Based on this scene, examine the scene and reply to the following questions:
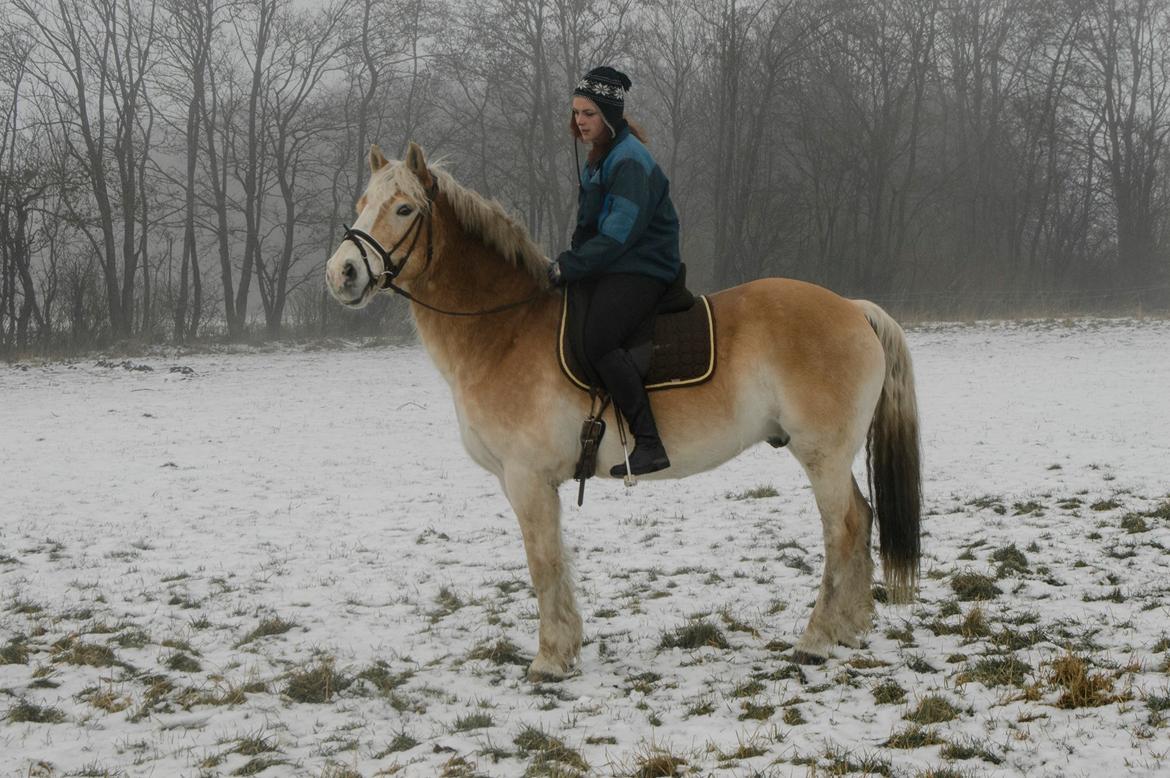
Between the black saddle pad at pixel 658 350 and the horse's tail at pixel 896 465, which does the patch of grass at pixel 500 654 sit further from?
the horse's tail at pixel 896 465

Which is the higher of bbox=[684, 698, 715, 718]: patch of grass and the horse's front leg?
the horse's front leg

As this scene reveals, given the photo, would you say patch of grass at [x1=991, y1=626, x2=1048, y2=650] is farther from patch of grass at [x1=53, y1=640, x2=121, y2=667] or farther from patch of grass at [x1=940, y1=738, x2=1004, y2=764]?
patch of grass at [x1=53, y1=640, x2=121, y2=667]

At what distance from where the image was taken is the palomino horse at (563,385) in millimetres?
Result: 4852

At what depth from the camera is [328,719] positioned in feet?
14.4

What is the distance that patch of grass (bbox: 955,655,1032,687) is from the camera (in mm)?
4203

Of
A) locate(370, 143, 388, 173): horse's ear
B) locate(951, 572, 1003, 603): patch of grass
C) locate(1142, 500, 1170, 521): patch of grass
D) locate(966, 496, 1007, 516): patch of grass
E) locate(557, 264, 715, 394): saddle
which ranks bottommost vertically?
locate(951, 572, 1003, 603): patch of grass

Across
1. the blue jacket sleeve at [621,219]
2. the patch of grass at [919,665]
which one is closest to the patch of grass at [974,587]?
the patch of grass at [919,665]

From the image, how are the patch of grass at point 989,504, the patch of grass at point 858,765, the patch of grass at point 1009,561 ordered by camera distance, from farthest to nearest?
the patch of grass at point 989,504 → the patch of grass at point 1009,561 → the patch of grass at point 858,765

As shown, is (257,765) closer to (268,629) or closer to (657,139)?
Result: (268,629)

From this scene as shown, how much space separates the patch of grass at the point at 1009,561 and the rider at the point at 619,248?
8.28 feet

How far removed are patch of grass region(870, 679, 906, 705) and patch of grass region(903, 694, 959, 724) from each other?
162 millimetres

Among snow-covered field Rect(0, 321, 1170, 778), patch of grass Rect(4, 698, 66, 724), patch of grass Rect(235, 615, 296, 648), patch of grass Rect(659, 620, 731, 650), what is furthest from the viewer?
patch of grass Rect(235, 615, 296, 648)

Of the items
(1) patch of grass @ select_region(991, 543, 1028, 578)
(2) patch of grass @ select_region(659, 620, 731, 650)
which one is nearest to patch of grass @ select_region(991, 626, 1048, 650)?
(1) patch of grass @ select_region(991, 543, 1028, 578)

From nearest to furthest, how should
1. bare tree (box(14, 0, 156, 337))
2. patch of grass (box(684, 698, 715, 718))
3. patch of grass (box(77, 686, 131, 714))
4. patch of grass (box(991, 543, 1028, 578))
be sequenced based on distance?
patch of grass (box(684, 698, 715, 718)) → patch of grass (box(77, 686, 131, 714)) → patch of grass (box(991, 543, 1028, 578)) → bare tree (box(14, 0, 156, 337))
